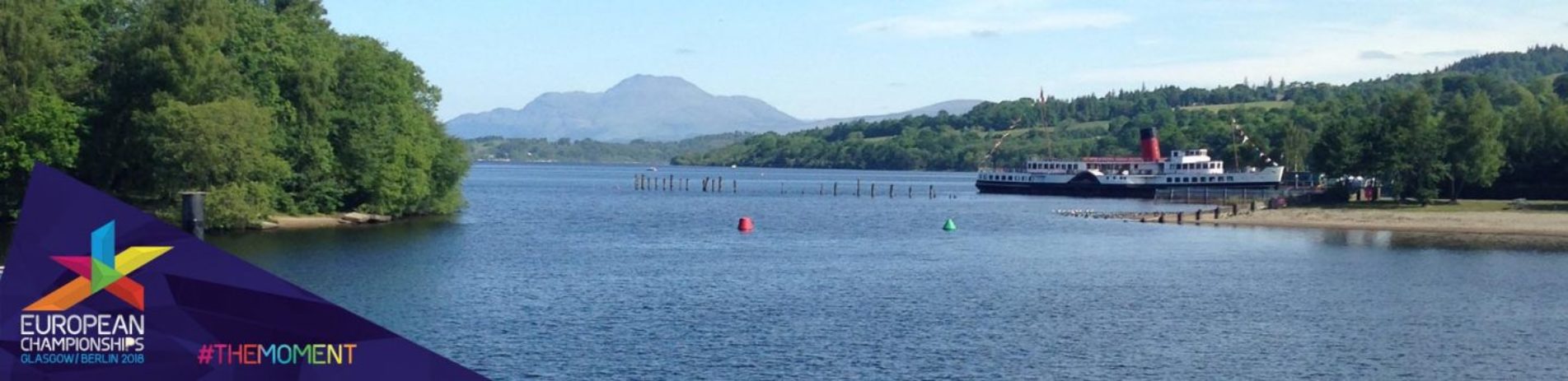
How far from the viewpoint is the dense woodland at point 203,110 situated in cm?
8512

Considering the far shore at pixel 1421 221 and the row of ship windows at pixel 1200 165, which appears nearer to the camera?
the far shore at pixel 1421 221

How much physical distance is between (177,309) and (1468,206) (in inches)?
4887

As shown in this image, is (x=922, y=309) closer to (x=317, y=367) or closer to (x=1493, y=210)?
(x=317, y=367)

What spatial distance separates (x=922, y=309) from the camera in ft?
185

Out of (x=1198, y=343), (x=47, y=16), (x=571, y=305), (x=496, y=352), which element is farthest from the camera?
(x=47, y=16)

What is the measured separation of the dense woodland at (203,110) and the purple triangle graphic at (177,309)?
78413mm

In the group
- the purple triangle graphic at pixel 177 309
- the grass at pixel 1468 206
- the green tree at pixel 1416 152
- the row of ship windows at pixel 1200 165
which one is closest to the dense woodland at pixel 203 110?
the grass at pixel 1468 206

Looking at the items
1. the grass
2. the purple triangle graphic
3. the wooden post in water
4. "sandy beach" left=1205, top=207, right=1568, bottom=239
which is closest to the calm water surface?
"sandy beach" left=1205, top=207, right=1568, bottom=239

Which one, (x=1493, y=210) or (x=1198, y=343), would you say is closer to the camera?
(x=1198, y=343)

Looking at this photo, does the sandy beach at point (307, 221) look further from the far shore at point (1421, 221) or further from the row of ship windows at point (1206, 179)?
the row of ship windows at point (1206, 179)

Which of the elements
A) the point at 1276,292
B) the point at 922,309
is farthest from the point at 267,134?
the point at 1276,292

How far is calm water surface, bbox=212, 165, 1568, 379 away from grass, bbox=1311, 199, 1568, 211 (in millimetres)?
16598

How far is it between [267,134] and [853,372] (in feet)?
205

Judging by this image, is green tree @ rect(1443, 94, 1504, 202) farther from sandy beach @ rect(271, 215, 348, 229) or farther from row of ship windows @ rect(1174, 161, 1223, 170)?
sandy beach @ rect(271, 215, 348, 229)
